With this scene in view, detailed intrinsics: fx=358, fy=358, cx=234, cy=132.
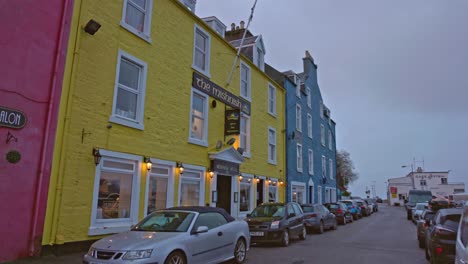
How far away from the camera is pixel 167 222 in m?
8.23

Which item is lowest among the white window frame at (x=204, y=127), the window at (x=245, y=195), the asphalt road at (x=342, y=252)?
the asphalt road at (x=342, y=252)

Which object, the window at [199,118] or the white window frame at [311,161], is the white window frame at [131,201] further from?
the white window frame at [311,161]

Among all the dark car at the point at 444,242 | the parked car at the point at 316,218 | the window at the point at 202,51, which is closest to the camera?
the dark car at the point at 444,242

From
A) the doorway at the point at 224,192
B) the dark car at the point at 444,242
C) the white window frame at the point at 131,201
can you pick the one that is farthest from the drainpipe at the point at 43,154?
the doorway at the point at 224,192

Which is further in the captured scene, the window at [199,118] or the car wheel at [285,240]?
the window at [199,118]

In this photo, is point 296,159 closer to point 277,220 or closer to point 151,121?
point 277,220

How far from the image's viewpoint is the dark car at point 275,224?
12.6 meters

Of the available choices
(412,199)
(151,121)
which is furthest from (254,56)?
(412,199)

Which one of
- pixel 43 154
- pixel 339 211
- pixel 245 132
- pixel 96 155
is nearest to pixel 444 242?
pixel 96 155

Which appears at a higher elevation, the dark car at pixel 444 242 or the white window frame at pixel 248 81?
Result: the white window frame at pixel 248 81

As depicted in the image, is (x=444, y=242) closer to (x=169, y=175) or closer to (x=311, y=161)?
(x=169, y=175)

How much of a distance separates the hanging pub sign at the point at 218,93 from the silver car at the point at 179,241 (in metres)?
7.15

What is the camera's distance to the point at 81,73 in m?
10.0

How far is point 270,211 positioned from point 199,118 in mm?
4858
